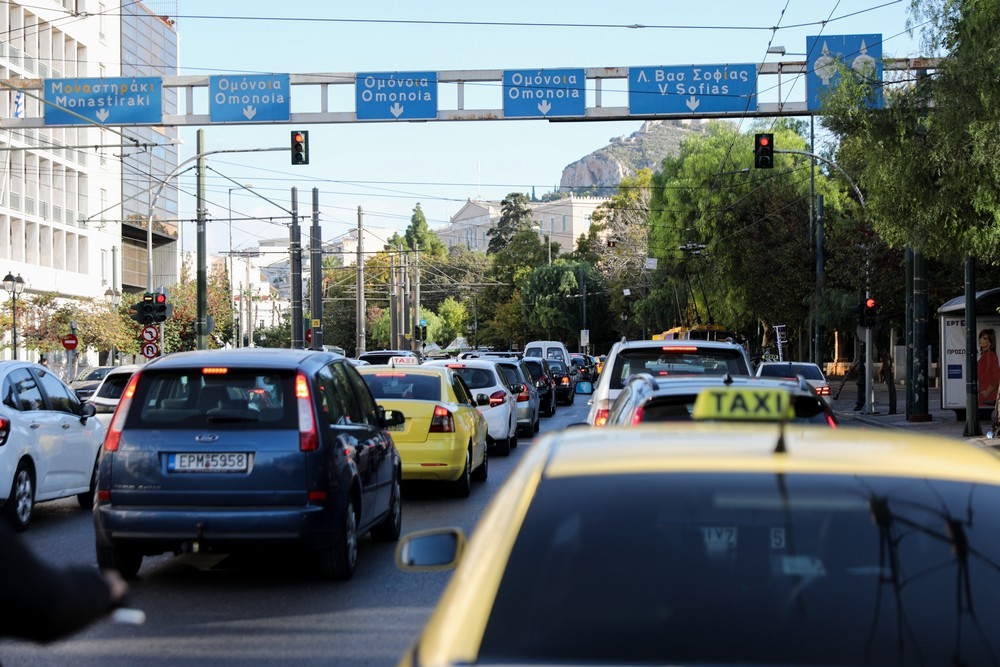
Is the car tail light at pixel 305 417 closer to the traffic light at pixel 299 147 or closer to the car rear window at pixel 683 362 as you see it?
the car rear window at pixel 683 362

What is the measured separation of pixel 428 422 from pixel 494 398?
271 inches

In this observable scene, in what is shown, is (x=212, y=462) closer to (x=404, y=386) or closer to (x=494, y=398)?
(x=404, y=386)

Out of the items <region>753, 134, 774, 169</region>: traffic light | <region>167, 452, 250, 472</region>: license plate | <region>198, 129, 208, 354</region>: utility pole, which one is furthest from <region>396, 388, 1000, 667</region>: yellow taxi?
<region>198, 129, 208, 354</region>: utility pole

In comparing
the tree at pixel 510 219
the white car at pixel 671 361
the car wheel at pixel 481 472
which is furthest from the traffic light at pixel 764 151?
the tree at pixel 510 219

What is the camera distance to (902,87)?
78.8 feet

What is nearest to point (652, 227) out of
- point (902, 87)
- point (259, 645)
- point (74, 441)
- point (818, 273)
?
point (818, 273)

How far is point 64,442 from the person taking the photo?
1365cm

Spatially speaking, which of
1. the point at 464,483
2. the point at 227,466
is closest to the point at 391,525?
the point at 227,466

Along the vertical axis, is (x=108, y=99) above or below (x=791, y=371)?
above

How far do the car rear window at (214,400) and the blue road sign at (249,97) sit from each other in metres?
21.8

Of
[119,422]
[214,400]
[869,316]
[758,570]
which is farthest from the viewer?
[869,316]

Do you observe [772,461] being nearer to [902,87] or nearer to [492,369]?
[492,369]

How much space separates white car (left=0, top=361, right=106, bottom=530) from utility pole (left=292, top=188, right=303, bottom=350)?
3077 cm

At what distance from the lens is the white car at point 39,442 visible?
Answer: 12273mm
